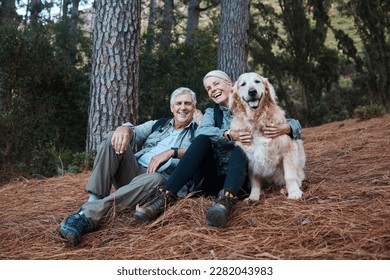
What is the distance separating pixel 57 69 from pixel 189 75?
2394 millimetres

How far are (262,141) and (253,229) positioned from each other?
2.45ft

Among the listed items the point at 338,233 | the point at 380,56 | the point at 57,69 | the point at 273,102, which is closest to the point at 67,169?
the point at 57,69

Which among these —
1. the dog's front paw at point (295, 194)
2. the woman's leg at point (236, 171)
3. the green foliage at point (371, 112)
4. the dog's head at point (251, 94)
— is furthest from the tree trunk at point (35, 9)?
the dog's front paw at point (295, 194)

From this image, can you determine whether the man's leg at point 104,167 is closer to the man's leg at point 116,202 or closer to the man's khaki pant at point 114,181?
the man's khaki pant at point 114,181

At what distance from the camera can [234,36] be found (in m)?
6.64

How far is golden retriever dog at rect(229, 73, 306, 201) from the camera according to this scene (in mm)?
3014

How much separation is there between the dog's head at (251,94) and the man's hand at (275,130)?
0.18 metres

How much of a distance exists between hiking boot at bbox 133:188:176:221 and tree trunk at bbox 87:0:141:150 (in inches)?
77.6

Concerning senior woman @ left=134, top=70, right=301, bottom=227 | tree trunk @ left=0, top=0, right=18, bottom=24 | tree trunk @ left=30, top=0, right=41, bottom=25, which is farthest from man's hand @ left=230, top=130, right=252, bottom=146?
tree trunk @ left=30, top=0, right=41, bottom=25

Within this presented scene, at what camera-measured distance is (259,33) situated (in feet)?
39.8

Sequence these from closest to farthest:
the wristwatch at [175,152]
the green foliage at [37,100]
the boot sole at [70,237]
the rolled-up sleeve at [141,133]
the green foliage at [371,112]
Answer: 1. the boot sole at [70,237]
2. the wristwatch at [175,152]
3. the rolled-up sleeve at [141,133]
4. the green foliage at [37,100]
5. the green foliage at [371,112]

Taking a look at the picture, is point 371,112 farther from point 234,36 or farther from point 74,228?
point 74,228

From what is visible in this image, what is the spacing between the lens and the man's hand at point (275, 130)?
3.01 m

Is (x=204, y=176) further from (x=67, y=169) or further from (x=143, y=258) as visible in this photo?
(x=67, y=169)
